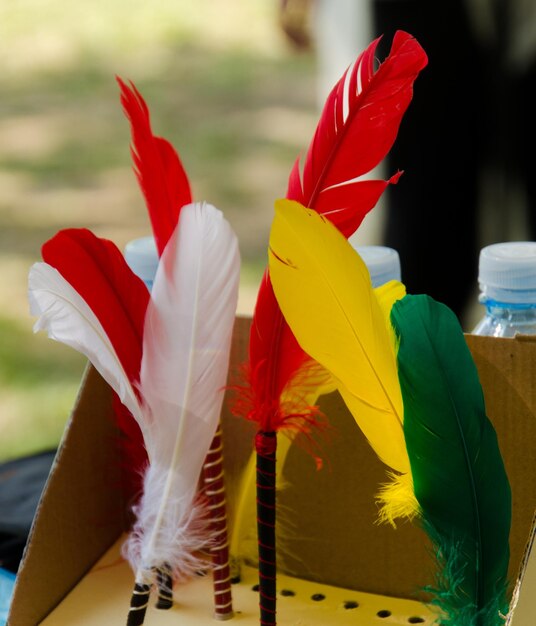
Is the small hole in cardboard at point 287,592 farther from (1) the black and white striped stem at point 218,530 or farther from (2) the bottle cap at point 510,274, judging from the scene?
(2) the bottle cap at point 510,274

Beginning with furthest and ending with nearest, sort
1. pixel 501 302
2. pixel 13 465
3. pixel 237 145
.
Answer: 1. pixel 237 145
2. pixel 13 465
3. pixel 501 302

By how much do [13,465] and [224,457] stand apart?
25cm

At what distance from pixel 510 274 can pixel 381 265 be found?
0.10 meters

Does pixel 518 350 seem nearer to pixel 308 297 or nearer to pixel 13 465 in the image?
pixel 308 297

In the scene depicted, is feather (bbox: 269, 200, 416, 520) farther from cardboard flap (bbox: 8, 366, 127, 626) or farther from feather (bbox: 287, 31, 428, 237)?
cardboard flap (bbox: 8, 366, 127, 626)

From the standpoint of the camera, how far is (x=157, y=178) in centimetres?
69

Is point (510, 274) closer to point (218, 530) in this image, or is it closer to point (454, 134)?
point (218, 530)

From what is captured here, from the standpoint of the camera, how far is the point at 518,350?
656 millimetres

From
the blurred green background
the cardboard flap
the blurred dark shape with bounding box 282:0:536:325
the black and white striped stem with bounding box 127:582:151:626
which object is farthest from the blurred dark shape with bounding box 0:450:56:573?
the blurred green background


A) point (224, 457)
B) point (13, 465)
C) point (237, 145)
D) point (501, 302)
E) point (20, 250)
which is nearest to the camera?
point (501, 302)

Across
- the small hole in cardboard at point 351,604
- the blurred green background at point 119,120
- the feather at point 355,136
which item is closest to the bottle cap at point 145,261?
the feather at point 355,136

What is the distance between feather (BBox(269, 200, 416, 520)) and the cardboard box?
103 mm

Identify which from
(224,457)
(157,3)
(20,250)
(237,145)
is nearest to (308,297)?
(224,457)

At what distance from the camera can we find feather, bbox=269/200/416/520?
569 millimetres
